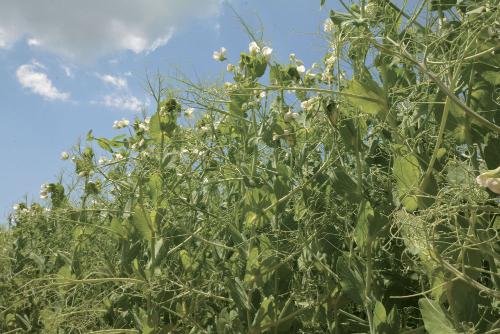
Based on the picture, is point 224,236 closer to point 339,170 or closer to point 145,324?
point 145,324

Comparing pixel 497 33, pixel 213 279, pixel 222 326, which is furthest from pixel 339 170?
pixel 213 279

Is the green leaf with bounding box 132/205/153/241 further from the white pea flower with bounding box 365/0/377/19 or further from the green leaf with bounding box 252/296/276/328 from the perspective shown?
the white pea flower with bounding box 365/0/377/19

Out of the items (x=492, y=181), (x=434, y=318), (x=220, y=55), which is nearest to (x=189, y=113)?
(x=220, y=55)

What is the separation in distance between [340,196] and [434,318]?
1.48ft

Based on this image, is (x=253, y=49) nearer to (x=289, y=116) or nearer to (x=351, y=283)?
(x=289, y=116)

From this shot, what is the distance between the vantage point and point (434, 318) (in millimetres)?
992

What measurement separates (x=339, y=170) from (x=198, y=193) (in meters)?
0.69

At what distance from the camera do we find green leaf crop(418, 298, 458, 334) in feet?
3.21

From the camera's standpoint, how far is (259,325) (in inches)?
54.2

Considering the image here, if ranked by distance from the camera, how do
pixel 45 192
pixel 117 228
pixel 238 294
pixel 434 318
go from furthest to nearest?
pixel 45 192, pixel 117 228, pixel 238 294, pixel 434 318

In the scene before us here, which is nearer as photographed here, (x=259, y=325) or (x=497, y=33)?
(x=497, y=33)

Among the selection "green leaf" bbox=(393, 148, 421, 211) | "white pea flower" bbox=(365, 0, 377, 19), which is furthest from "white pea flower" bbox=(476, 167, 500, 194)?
"white pea flower" bbox=(365, 0, 377, 19)

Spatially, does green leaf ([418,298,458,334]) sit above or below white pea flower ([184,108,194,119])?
below

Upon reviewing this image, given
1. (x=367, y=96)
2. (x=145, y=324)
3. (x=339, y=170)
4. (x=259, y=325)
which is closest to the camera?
(x=367, y=96)
